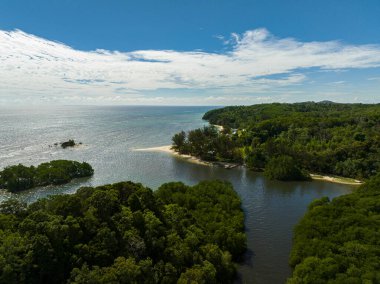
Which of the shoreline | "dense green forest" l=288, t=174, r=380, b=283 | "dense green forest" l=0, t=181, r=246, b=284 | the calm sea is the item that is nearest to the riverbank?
the shoreline

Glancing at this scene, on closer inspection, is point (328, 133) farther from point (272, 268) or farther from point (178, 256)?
point (178, 256)

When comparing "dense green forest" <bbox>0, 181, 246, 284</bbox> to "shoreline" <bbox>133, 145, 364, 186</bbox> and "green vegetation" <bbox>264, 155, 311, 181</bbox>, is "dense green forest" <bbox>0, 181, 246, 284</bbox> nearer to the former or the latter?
"green vegetation" <bbox>264, 155, 311, 181</bbox>

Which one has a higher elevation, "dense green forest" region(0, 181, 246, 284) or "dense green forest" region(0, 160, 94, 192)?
"dense green forest" region(0, 181, 246, 284)

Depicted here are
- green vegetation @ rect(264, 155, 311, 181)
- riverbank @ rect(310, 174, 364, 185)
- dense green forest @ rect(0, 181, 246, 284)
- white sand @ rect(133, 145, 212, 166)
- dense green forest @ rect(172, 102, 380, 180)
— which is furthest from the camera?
white sand @ rect(133, 145, 212, 166)

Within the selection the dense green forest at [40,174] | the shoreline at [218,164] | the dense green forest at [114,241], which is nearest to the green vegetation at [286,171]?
Result: the shoreline at [218,164]

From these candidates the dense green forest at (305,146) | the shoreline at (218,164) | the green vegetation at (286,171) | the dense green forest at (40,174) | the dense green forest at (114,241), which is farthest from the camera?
the dense green forest at (305,146)

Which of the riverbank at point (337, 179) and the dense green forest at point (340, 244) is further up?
the dense green forest at point (340, 244)

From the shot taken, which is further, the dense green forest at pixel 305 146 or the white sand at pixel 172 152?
the white sand at pixel 172 152

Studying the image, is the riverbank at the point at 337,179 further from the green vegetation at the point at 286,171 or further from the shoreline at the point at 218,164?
the green vegetation at the point at 286,171
